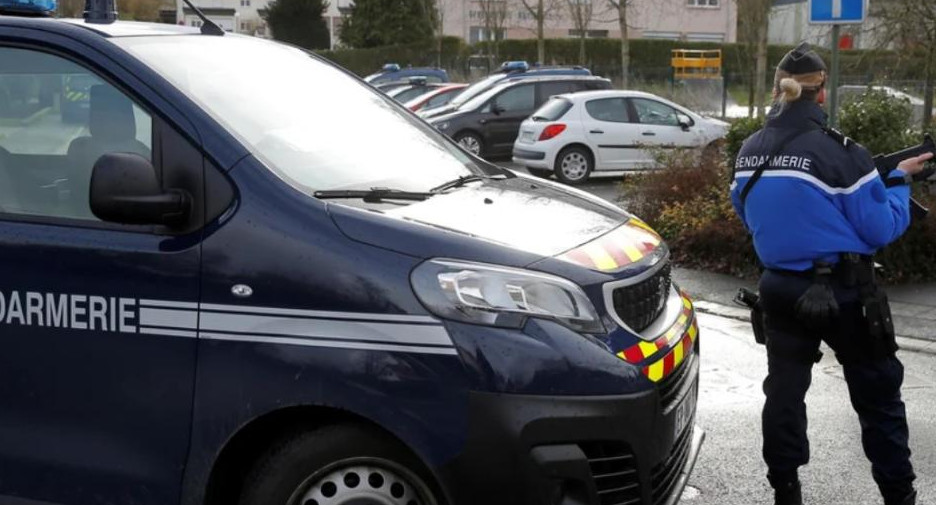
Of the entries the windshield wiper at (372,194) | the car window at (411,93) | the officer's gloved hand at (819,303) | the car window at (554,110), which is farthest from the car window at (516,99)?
the windshield wiper at (372,194)

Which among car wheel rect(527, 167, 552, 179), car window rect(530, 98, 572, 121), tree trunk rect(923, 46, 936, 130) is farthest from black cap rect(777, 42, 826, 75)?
car wheel rect(527, 167, 552, 179)

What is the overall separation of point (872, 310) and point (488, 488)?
1733 mm

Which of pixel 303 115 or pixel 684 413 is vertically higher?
pixel 303 115

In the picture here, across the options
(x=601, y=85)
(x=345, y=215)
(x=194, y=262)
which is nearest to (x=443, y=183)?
(x=345, y=215)

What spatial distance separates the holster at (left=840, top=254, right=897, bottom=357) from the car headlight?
1296 millimetres

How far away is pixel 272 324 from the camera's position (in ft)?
10.4

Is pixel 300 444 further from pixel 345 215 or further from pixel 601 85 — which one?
pixel 601 85

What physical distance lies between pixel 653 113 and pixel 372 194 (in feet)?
49.4

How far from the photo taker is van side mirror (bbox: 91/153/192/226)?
10.5ft

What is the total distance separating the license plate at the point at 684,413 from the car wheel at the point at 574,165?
14.1 metres

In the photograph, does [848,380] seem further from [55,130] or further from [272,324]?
[55,130]

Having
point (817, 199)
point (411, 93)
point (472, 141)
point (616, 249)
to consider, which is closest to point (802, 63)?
point (817, 199)

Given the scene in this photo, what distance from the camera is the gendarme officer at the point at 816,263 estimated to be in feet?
13.0

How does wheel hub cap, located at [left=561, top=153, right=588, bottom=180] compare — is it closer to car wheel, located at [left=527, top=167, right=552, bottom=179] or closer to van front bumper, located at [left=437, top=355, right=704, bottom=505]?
car wheel, located at [left=527, top=167, right=552, bottom=179]
